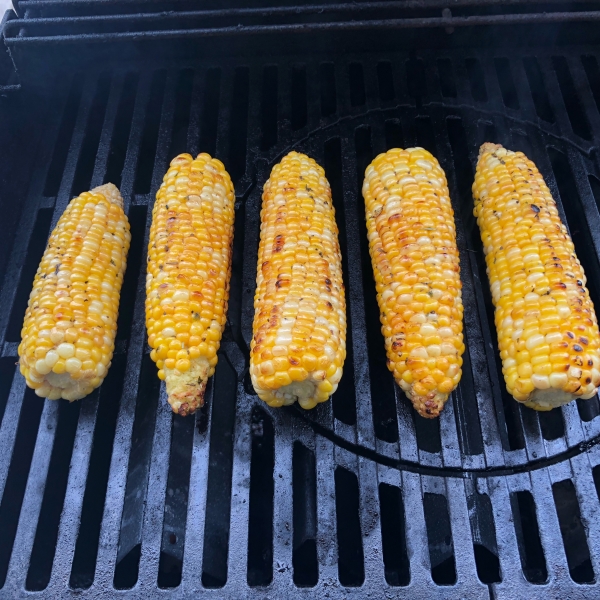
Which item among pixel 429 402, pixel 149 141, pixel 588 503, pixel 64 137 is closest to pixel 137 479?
pixel 429 402

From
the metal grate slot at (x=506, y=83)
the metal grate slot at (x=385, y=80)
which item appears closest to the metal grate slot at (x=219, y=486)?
the metal grate slot at (x=385, y=80)

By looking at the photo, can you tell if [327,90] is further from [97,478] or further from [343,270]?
[97,478]

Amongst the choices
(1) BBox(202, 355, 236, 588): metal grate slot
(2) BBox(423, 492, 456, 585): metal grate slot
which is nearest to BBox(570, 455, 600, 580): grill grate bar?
(2) BBox(423, 492, 456, 585): metal grate slot

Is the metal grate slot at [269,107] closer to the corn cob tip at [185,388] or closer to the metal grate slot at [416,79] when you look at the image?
the metal grate slot at [416,79]

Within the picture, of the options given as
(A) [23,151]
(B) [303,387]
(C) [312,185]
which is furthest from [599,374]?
(A) [23,151]

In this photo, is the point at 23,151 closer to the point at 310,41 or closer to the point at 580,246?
the point at 310,41

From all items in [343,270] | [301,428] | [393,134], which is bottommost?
[301,428]

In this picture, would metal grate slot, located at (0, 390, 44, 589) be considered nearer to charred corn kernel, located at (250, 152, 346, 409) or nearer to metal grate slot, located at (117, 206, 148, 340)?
metal grate slot, located at (117, 206, 148, 340)
